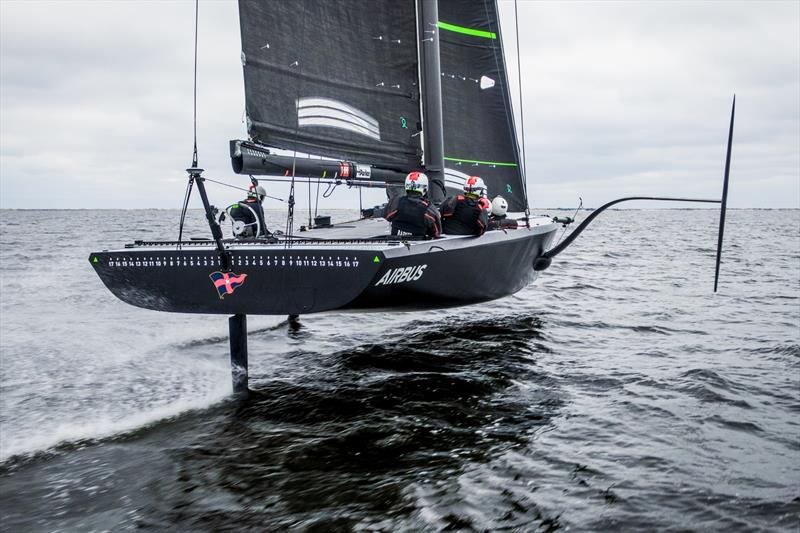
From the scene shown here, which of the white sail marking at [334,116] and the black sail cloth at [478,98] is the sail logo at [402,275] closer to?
the white sail marking at [334,116]

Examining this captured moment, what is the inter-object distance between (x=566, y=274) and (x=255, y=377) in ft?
48.5

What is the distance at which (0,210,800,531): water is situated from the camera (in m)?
4.16

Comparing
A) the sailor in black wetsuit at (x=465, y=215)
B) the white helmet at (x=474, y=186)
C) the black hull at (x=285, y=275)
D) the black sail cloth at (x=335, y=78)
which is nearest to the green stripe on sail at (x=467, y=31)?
the black sail cloth at (x=335, y=78)

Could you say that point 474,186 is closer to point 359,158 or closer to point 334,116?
point 359,158

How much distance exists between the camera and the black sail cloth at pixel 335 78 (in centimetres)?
773

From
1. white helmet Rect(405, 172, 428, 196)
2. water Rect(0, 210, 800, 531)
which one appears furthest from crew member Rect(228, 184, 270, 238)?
white helmet Rect(405, 172, 428, 196)

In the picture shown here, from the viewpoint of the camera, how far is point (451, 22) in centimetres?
1090

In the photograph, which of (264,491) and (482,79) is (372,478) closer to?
(264,491)

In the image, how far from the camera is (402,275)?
6133mm

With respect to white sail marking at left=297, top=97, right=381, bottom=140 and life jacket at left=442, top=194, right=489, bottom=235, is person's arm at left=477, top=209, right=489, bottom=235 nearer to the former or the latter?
Answer: life jacket at left=442, top=194, right=489, bottom=235

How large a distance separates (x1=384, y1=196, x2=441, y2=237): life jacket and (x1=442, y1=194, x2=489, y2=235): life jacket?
497 millimetres

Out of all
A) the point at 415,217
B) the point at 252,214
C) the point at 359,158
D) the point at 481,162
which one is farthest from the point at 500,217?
the point at 252,214

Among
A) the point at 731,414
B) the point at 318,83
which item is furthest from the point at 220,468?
the point at 318,83

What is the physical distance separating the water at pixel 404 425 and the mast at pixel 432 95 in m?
2.59
